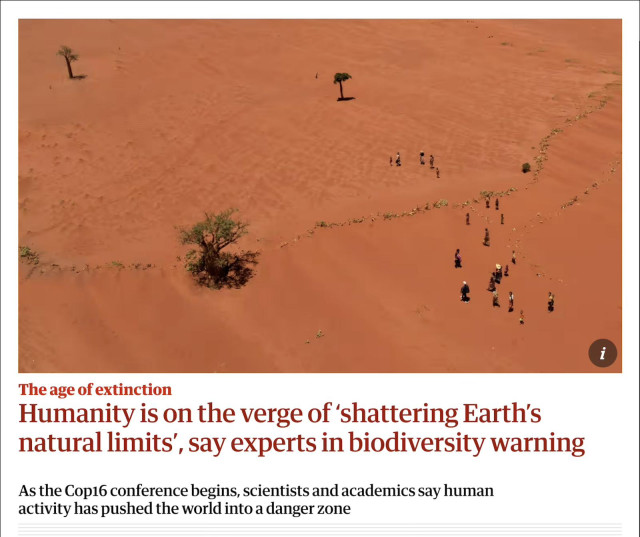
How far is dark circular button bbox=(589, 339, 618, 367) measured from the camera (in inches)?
601

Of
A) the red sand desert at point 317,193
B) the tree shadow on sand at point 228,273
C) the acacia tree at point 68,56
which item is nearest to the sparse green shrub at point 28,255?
the red sand desert at point 317,193

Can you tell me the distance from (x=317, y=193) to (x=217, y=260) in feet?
19.2

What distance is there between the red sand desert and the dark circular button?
0.78 ft

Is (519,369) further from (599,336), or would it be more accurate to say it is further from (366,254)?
(366,254)

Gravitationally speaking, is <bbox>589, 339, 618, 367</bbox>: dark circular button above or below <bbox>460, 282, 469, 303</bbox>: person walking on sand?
below

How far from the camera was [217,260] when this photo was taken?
18.4m

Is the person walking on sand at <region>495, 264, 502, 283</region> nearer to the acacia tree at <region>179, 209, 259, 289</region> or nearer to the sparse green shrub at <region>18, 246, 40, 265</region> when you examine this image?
the acacia tree at <region>179, 209, 259, 289</region>

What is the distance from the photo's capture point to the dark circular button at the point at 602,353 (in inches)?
601

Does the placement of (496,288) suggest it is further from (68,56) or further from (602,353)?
(68,56)

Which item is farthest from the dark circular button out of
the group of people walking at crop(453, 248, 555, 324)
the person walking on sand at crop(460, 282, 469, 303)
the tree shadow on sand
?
the tree shadow on sand

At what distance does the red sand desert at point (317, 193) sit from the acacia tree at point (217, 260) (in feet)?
1.38

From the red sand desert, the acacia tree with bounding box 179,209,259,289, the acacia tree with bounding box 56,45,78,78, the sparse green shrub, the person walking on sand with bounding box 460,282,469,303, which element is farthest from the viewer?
the acacia tree with bounding box 56,45,78,78

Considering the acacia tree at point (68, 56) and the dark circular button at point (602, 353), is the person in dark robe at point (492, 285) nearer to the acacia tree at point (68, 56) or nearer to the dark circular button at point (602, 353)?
the dark circular button at point (602, 353)

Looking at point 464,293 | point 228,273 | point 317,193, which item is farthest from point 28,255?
point 464,293
